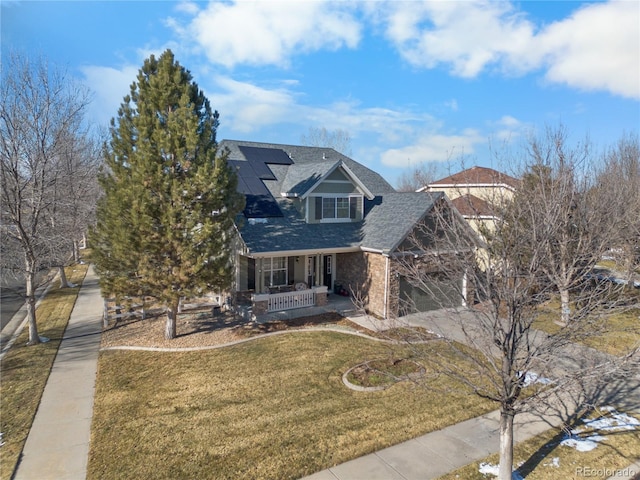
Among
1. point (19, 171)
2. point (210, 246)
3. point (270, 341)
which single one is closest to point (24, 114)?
point (19, 171)

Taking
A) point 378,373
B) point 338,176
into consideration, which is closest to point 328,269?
point 338,176

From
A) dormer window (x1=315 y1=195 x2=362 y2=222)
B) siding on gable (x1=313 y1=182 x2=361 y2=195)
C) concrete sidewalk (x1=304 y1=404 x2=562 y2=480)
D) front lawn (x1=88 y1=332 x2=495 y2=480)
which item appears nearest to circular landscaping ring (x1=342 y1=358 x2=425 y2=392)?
front lawn (x1=88 y1=332 x2=495 y2=480)

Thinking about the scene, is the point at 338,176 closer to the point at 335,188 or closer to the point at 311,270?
the point at 335,188

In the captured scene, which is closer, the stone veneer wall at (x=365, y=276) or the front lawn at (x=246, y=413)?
→ the front lawn at (x=246, y=413)

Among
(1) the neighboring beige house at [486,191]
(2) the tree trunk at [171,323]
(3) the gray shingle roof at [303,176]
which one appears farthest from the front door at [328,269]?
(2) the tree trunk at [171,323]

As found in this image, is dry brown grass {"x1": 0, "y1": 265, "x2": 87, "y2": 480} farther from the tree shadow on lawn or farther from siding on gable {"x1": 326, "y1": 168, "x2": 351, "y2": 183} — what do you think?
siding on gable {"x1": 326, "y1": 168, "x2": 351, "y2": 183}

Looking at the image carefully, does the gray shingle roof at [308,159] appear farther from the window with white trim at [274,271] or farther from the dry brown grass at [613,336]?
the dry brown grass at [613,336]
